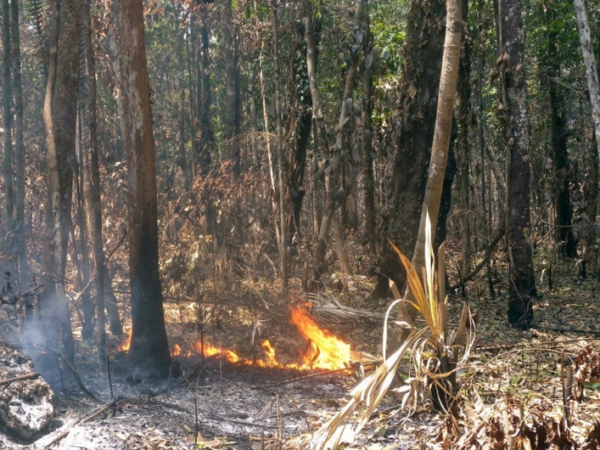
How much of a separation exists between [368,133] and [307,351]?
522 centimetres

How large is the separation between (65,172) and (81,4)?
Answer: 2243 millimetres

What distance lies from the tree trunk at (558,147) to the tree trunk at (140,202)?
36.0 feet

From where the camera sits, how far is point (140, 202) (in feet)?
26.7

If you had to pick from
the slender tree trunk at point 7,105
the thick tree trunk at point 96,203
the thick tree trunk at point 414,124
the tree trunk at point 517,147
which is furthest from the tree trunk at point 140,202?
the tree trunk at point 517,147

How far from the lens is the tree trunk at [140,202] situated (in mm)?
8070

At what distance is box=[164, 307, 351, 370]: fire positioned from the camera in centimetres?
866

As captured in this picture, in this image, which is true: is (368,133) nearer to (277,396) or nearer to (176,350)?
(176,350)

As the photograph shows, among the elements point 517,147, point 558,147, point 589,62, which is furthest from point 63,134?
point 558,147

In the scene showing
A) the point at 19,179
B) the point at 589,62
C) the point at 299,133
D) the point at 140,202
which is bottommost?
the point at 140,202

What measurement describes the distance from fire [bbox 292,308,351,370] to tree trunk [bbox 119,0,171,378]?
6.43 feet

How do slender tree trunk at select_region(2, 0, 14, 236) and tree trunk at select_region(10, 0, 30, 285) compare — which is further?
slender tree trunk at select_region(2, 0, 14, 236)

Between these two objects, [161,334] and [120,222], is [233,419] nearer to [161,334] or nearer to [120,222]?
[161,334]

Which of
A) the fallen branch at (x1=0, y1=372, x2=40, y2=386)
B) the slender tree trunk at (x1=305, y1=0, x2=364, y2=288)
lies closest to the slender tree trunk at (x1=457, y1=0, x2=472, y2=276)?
the slender tree trunk at (x1=305, y1=0, x2=364, y2=288)

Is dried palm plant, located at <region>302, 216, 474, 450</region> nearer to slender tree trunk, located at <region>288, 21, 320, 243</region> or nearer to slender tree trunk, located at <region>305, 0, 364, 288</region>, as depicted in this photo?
slender tree trunk, located at <region>305, 0, 364, 288</region>
